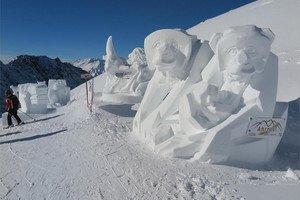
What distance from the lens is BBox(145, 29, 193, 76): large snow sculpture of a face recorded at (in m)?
10.4

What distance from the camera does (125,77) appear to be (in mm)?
16969

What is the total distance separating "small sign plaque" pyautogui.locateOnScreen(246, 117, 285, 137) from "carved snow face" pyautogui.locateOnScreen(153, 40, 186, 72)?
2797 millimetres

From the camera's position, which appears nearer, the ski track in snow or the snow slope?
the ski track in snow

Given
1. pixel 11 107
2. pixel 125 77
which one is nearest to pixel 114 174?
pixel 11 107

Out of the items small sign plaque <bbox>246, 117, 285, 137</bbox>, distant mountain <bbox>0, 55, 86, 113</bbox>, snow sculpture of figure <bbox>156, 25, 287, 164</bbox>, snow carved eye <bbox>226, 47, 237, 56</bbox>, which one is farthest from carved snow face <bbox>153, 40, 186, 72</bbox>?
distant mountain <bbox>0, 55, 86, 113</bbox>

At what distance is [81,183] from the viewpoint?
850cm

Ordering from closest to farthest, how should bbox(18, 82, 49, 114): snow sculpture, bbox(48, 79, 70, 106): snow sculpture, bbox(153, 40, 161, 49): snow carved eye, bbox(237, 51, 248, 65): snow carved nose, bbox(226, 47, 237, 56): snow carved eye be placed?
bbox(237, 51, 248, 65): snow carved nose, bbox(226, 47, 237, 56): snow carved eye, bbox(153, 40, 161, 49): snow carved eye, bbox(18, 82, 49, 114): snow sculpture, bbox(48, 79, 70, 106): snow sculpture

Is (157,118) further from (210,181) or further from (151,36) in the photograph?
(210,181)

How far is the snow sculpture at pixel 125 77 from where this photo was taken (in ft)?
52.3

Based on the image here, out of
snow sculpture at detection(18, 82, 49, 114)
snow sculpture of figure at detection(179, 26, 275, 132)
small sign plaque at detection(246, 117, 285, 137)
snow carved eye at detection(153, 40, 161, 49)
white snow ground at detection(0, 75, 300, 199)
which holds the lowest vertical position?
white snow ground at detection(0, 75, 300, 199)

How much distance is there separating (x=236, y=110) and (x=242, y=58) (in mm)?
1212

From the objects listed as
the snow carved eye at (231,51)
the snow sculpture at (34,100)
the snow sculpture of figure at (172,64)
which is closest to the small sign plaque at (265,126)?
the snow carved eye at (231,51)

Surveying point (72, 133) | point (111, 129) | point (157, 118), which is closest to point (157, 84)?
point (157, 118)

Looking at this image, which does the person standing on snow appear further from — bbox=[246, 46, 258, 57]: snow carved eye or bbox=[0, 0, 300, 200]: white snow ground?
bbox=[246, 46, 258, 57]: snow carved eye
